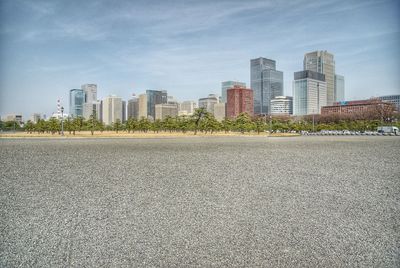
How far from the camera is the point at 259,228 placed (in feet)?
14.7

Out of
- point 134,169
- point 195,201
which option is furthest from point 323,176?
point 134,169

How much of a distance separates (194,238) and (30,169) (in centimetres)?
766

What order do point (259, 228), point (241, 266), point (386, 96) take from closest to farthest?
point (241, 266) → point (259, 228) → point (386, 96)

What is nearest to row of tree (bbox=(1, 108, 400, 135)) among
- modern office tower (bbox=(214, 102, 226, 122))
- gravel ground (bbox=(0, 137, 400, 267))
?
gravel ground (bbox=(0, 137, 400, 267))

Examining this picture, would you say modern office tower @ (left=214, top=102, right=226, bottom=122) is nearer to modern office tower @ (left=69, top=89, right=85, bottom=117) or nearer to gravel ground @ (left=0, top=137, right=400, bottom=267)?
modern office tower @ (left=69, top=89, right=85, bottom=117)

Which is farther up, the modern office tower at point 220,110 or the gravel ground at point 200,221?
the modern office tower at point 220,110

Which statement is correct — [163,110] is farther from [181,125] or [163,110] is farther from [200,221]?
[200,221]

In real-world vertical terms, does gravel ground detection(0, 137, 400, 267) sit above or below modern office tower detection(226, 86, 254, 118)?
below

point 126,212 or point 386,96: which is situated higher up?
point 386,96

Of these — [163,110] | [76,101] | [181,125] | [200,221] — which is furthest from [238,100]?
[200,221]

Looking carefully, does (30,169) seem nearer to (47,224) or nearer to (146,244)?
(47,224)

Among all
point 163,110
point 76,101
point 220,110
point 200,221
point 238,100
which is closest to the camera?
point 200,221

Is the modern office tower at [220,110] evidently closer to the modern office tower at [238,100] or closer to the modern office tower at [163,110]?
the modern office tower at [238,100]

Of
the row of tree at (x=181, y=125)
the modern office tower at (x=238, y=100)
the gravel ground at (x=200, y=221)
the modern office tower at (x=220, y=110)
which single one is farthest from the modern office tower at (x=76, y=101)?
the gravel ground at (x=200, y=221)
